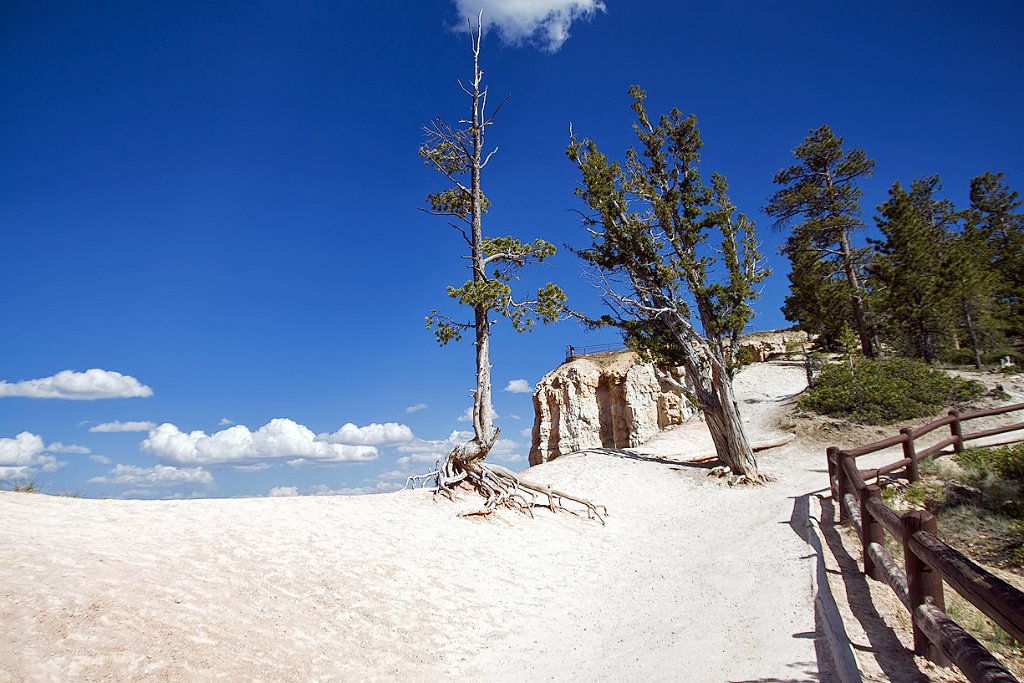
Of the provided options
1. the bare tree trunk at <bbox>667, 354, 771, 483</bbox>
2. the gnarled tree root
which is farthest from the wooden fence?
the bare tree trunk at <bbox>667, 354, 771, 483</bbox>

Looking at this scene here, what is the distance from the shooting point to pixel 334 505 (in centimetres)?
992

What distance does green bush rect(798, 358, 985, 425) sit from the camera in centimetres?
1964

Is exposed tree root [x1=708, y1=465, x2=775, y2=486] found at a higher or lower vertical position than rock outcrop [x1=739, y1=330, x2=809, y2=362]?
lower

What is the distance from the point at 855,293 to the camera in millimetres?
29672

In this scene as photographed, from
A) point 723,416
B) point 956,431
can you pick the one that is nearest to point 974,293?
point 956,431

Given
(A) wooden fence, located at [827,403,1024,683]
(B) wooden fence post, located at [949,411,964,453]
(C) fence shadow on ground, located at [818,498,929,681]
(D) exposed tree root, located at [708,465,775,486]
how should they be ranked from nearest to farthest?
(A) wooden fence, located at [827,403,1024,683]
(C) fence shadow on ground, located at [818,498,929,681]
(B) wooden fence post, located at [949,411,964,453]
(D) exposed tree root, located at [708,465,775,486]

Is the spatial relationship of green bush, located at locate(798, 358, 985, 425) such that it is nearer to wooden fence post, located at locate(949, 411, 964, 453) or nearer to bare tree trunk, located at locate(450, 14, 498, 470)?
wooden fence post, located at locate(949, 411, 964, 453)

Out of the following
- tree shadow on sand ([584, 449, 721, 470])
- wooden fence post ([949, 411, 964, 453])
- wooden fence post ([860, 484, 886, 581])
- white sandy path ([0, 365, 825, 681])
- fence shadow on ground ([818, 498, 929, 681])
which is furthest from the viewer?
tree shadow on sand ([584, 449, 721, 470])

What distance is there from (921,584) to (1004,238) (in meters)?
48.9

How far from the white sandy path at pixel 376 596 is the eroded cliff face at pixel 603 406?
18.3 meters

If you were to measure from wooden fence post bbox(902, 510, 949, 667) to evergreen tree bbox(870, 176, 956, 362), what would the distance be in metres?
29.6

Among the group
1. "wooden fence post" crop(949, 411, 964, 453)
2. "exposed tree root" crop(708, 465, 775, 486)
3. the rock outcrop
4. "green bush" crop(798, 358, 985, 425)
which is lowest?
"exposed tree root" crop(708, 465, 775, 486)

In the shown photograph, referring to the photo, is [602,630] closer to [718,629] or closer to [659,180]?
[718,629]

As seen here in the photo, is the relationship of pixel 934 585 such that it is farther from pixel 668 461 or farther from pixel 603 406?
pixel 603 406
